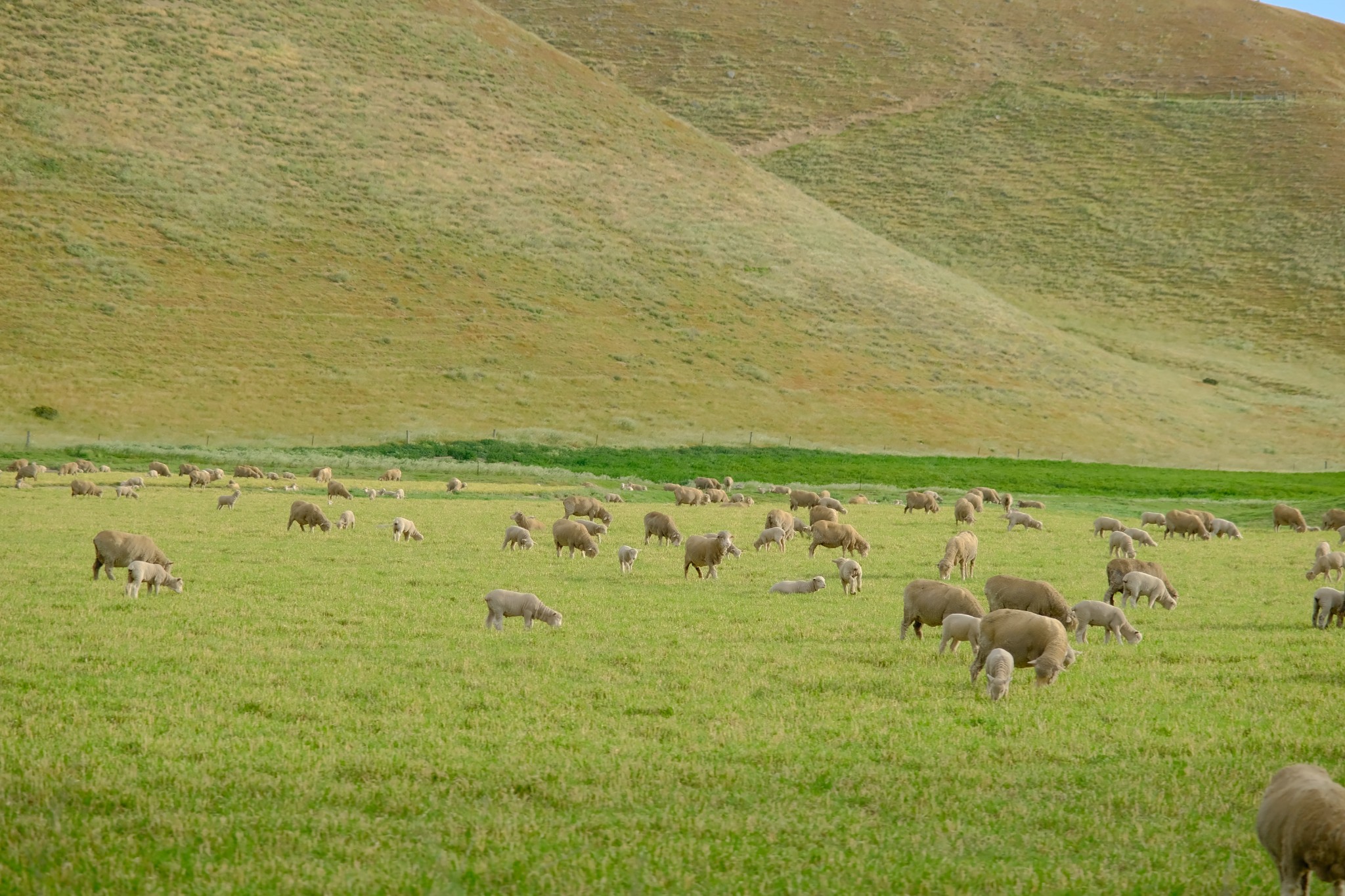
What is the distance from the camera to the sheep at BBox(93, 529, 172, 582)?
772 inches

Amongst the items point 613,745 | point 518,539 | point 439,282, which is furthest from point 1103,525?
point 439,282

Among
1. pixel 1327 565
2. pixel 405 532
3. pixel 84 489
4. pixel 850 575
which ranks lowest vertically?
pixel 84 489

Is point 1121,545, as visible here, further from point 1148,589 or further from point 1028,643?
point 1028,643

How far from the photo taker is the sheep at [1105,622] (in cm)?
1622

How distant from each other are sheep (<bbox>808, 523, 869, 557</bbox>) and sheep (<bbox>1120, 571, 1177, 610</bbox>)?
290 inches

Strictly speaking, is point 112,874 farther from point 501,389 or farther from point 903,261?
point 903,261

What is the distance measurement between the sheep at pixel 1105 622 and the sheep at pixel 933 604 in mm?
1439

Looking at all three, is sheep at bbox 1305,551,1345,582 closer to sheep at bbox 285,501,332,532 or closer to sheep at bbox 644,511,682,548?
sheep at bbox 644,511,682,548

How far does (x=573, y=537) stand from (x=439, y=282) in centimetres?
5904

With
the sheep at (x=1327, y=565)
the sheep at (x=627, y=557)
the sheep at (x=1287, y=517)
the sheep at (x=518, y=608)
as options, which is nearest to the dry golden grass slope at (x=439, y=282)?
the sheep at (x=1287, y=517)

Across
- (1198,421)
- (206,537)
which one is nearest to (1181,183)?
(1198,421)

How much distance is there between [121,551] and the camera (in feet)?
64.4

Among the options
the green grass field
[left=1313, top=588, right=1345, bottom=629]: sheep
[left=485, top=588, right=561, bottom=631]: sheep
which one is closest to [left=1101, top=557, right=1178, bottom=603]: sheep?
the green grass field

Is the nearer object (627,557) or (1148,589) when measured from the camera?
(1148,589)
